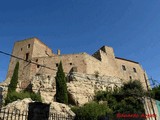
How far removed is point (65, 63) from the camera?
1459 inches

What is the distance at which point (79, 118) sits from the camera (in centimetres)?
2100

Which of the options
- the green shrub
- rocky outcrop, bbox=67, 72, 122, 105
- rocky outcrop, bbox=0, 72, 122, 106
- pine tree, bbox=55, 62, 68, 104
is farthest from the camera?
rocky outcrop, bbox=67, 72, 122, 105

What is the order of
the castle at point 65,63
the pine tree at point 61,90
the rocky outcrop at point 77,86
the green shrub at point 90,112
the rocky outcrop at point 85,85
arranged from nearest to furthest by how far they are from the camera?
the green shrub at point 90,112 < the pine tree at point 61,90 < the rocky outcrop at point 77,86 < the rocky outcrop at point 85,85 < the castle at point 65,63

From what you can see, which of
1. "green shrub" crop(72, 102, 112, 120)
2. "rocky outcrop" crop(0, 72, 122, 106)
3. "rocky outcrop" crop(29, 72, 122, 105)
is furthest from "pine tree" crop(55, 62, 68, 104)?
"green shrub" crop(72, 102, 112, 120)

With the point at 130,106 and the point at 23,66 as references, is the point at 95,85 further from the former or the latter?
the point at 23,66

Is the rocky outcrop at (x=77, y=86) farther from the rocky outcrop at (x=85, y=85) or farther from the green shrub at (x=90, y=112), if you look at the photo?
the green shrub at (x=90, y=112)

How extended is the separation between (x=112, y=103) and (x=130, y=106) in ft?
11.3

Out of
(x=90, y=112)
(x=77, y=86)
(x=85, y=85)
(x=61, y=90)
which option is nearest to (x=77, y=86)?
(x=77, y=86)

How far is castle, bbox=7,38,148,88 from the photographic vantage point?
36531mm

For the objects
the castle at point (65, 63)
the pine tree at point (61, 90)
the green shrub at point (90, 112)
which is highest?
the castle at point (65, 63)

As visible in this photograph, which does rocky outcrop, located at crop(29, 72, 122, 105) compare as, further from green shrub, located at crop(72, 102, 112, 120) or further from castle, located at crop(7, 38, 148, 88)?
green shrub, located at crop(72, 102, 112, 120)

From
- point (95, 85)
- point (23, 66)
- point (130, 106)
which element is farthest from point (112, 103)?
point (23, 66)

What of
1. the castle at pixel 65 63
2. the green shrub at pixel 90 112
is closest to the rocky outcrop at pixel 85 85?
the castle at pixel 65 63

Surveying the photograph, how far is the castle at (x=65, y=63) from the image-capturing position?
120 ft
